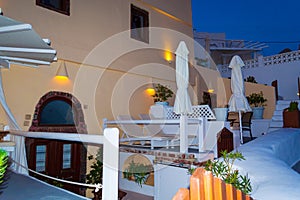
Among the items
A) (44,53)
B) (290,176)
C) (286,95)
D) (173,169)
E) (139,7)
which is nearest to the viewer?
(290,176)

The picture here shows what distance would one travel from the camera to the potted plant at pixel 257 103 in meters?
9.74

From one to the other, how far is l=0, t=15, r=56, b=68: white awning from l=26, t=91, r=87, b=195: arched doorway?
2099mm

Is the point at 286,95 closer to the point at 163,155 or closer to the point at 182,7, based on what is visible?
the point at 182,7

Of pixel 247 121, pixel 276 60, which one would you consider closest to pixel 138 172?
pixel 247 121

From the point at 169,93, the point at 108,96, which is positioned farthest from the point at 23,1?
the point at 169,93

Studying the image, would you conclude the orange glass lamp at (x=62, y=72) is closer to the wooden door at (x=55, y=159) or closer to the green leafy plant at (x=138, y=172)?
the wooden door at (x=55, y=159)

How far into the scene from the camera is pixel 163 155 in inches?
209

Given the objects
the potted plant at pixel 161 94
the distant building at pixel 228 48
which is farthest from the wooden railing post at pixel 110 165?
the distant building at pixel 228 48

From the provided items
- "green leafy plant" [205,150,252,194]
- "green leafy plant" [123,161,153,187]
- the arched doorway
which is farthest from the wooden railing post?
A: "green leafy plant" [123,161,153,187]

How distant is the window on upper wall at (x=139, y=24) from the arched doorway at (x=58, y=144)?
3555 mm

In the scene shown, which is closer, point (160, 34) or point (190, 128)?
point (190, 128)

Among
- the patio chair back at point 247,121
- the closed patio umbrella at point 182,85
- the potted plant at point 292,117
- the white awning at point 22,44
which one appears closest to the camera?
the white awning at point 22,44

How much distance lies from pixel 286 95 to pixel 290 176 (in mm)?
12901

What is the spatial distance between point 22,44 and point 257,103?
10086 millimetres
